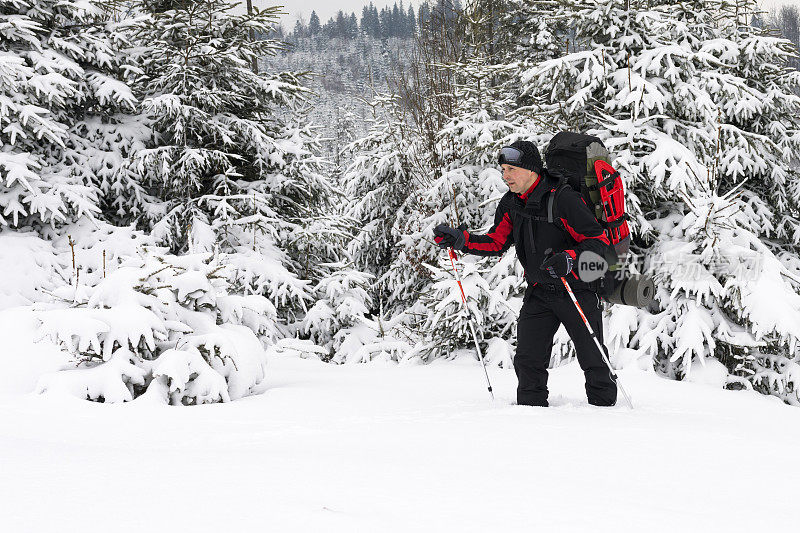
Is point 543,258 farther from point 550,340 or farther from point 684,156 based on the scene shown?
point 684,156

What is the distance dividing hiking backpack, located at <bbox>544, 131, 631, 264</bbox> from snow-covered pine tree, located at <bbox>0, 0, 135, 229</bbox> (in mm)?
7195

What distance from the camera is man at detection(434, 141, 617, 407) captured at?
13.4ft

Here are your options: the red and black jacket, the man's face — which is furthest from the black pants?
the man's face

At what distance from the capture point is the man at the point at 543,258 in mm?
4074

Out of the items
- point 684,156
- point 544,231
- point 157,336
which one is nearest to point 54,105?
point 157,336

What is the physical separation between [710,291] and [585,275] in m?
3.34

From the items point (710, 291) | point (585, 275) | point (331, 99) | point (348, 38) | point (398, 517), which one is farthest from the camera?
point (348, 38)

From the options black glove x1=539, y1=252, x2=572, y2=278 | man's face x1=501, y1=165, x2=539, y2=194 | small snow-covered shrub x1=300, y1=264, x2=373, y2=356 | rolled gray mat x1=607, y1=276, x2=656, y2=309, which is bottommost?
small snow-covered shrub x1=300, y1=264, x2=373, y2=356

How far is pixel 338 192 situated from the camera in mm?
11578

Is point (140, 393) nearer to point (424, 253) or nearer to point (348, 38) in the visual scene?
point (424, 253)

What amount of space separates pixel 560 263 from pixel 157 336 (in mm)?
2935

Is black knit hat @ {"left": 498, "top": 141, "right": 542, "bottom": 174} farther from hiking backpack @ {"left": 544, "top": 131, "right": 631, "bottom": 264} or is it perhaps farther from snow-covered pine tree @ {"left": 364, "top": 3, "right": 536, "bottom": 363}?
snow-covered pine tree @ {"left": 364, "top": 3, "right": 536, "bottom": 363}

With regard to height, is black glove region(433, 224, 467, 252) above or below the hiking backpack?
below

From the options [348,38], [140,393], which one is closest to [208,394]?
[140,393]
